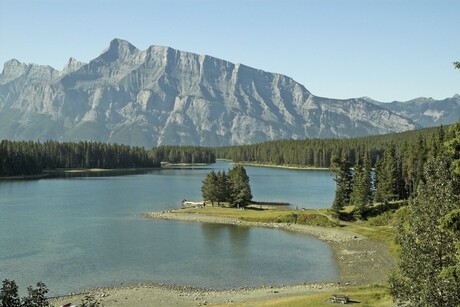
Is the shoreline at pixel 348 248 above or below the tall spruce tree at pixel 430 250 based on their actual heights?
below

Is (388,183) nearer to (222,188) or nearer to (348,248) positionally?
(348,248)

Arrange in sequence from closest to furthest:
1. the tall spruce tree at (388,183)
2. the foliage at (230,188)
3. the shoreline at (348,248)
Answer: the shoreline at (348,248), the tall spruce tree at (388,183), the foliage at (230,188)

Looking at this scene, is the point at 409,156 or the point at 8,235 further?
the point at 409,156

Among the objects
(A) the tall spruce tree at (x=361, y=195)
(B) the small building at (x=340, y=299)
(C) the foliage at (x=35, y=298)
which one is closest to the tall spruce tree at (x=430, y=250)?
(C) the foliage at (x=35, y=298)

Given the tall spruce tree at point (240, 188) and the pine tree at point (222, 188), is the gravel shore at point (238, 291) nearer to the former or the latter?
the tall spruce tree at point (240, 188)

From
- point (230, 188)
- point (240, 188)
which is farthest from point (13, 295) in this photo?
point (230, 188)

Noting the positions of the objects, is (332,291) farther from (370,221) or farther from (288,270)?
(370,221)

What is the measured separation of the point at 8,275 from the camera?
70.1 metres

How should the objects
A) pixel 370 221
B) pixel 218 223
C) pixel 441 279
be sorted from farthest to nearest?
1. pixel 218 223
2. pixel 370 221
3. pixel 441 279

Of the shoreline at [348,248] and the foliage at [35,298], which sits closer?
the foliage at [35,298]

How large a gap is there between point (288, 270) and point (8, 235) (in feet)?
196

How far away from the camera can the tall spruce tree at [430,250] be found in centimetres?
2523

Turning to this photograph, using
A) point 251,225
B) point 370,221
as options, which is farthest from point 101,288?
point 370,221

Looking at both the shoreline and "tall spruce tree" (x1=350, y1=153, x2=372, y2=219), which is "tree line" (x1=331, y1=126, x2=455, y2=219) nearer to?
"tall spruce tree" (x1=350, y1=153, x2=372, y2=219)
